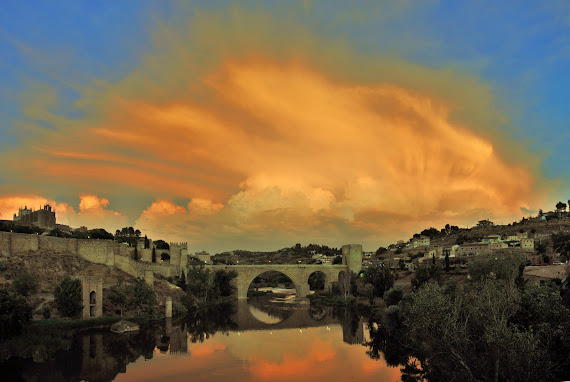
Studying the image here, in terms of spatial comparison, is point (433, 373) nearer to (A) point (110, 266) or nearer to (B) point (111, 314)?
(B) point (111, 314)

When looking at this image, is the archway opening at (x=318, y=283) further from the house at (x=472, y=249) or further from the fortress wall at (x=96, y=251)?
the fortress wall at (x=96, y=251)

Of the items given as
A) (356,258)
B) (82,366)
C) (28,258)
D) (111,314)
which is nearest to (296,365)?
(82,366)

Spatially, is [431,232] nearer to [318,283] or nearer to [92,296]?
[318,283]

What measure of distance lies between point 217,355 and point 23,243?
2761cm

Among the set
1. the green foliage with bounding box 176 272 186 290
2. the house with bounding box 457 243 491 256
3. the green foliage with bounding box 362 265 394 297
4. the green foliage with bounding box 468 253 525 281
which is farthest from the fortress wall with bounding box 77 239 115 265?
the house with bounding box 457 243 491 256

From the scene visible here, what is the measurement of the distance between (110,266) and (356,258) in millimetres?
42405

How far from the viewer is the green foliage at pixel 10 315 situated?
26156 millimetres

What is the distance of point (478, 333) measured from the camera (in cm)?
1789

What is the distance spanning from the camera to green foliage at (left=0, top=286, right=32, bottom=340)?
26156 millimetres

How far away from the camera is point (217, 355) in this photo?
96.8 ft

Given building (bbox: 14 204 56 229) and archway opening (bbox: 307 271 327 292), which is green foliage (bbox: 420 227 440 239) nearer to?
archway opening (bbox: 307 271 327 292)

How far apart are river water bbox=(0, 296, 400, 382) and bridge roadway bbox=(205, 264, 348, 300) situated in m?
26.5

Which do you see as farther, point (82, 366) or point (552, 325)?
point (82, 366)

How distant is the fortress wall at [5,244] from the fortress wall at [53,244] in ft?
11.2
